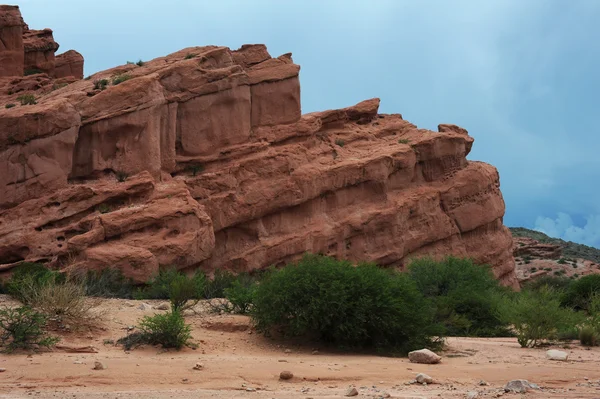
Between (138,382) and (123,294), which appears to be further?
(123,294)

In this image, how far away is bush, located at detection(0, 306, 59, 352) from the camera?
39.1ft

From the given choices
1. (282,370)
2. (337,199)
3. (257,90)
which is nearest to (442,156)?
(337,199)

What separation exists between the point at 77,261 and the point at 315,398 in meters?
17.8

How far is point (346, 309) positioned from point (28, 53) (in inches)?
1296

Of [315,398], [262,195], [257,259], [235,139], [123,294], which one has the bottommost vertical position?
[315,398]

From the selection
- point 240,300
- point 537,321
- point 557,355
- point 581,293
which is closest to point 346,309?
point 240,300

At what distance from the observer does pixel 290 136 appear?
3347cm

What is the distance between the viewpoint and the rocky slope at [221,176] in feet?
86.7

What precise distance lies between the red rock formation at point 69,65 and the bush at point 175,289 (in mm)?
20658

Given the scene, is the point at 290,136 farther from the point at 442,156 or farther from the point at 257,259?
the point at 442,156

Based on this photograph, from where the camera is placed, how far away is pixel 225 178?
102 ft

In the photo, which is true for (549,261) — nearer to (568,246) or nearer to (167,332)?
(568,246)

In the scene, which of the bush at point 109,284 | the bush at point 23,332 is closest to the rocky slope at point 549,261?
the bush at point 109,284

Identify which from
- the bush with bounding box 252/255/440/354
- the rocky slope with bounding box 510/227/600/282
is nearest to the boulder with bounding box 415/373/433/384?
the bush with bounding box 252/255/440/354
